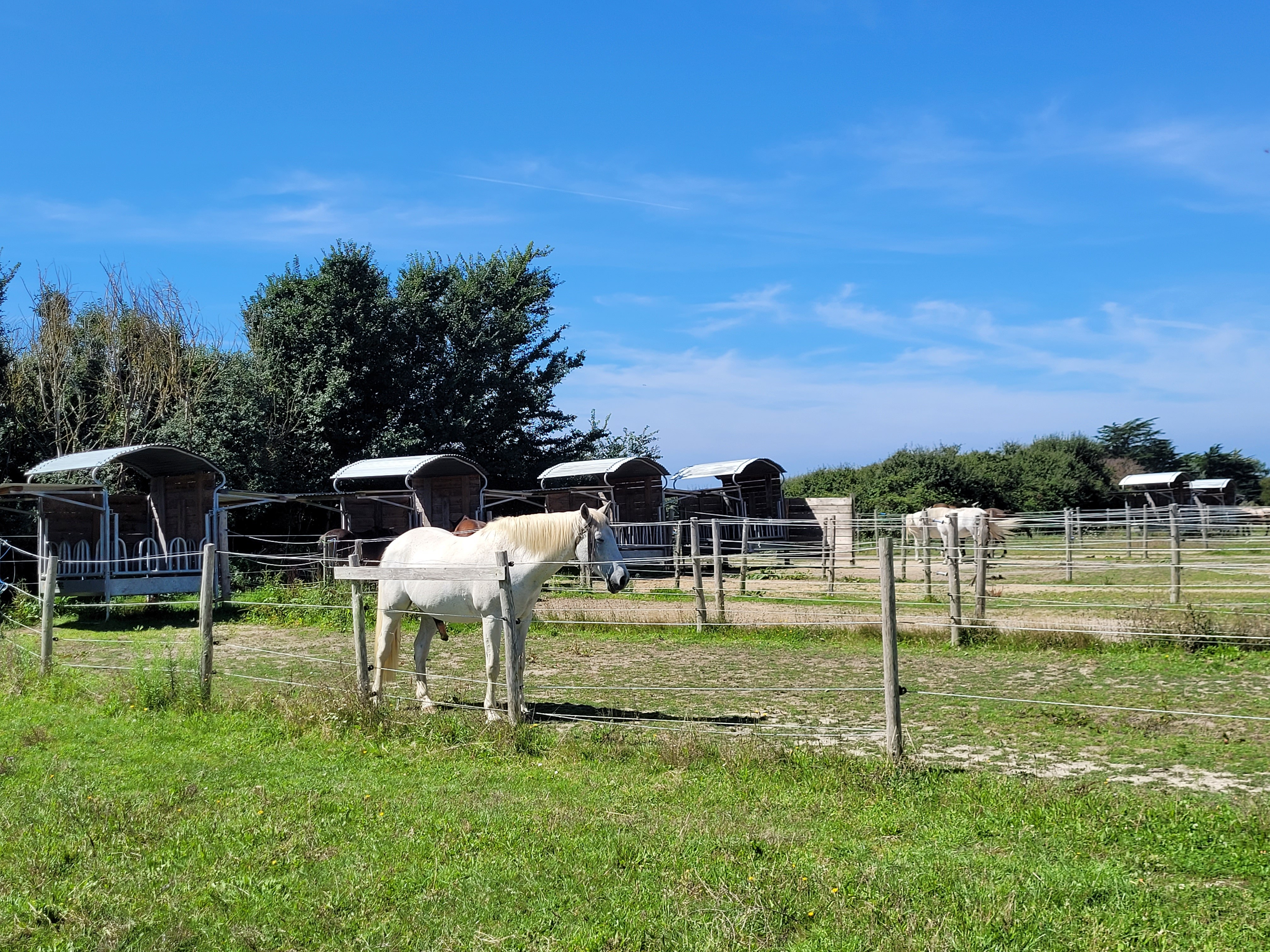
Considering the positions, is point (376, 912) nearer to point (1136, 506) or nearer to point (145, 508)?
point (145, 508)

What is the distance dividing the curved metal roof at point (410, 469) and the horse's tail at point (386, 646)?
13958mm

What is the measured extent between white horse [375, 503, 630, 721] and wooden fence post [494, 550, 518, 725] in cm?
10

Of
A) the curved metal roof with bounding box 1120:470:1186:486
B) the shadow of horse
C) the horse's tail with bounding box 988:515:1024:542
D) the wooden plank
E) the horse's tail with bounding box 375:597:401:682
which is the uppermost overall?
the curved metal roof with bounding box 1120:470:1186:486

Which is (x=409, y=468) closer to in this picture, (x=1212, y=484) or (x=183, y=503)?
(x=183, y=503)

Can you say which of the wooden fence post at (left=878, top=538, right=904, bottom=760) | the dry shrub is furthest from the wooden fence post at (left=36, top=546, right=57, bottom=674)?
the dry shrub

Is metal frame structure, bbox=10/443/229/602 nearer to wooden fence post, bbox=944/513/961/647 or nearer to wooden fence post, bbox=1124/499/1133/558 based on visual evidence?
wooden fence post, bbox=944/513/961/647

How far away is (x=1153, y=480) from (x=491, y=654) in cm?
4671

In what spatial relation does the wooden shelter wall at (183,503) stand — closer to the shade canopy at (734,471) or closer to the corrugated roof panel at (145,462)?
the corrugated roof panel at (145,462)

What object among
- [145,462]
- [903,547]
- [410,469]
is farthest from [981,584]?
[145,462]

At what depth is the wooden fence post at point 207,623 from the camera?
8.73m

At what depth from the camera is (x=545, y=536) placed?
8422mm

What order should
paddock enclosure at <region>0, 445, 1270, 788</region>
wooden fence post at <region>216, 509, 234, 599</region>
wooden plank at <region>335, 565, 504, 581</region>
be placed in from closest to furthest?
wooden plank at <region>335, 565, 504, 581</region> < paddock enclosure at <region>0, 445, 1270, 788</region> < wooden fence post at <region>216, 509, 234, 599</region>

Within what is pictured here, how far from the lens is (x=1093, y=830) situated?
15.8 ft

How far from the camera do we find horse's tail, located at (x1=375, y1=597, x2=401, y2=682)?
29.7 ft
